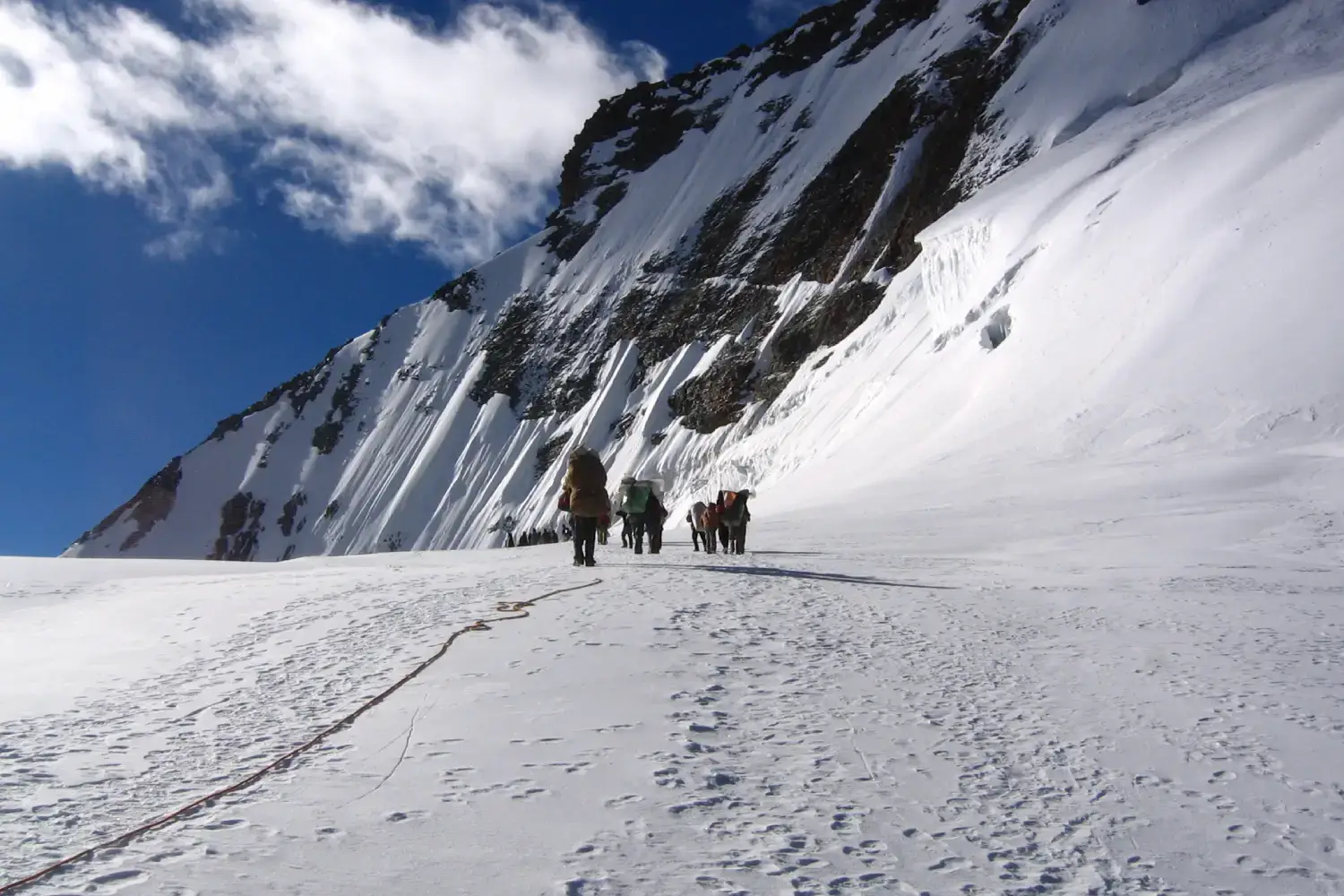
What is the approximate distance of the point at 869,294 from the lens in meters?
52.1

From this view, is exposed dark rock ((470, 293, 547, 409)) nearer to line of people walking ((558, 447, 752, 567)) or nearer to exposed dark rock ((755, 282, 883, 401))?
exposed dark rock ((755, 282, 883, 401))

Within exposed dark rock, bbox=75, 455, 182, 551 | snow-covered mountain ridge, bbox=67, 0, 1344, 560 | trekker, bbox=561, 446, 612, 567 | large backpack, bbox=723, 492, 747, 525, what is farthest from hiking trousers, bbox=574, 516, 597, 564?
exposed dark rock, bbox=75, 455, 182, 551

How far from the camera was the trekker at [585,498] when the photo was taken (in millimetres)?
11461

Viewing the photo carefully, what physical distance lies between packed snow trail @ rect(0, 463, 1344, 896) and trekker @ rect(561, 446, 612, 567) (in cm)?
341

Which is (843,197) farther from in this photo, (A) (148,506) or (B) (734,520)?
(A) (148,506)

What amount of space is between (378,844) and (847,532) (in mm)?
13008

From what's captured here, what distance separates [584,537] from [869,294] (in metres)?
42.9

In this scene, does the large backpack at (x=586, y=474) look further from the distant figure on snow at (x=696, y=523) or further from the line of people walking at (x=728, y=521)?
the distant figure on snow at (x=696, y=523)

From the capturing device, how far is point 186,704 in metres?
4.99

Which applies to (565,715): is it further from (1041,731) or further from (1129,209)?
(1129,209)

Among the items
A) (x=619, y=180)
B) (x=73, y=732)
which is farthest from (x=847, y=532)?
(x=619, y=180)

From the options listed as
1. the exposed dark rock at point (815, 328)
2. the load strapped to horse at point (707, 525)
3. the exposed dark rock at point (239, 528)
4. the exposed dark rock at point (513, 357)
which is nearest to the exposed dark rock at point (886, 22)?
the exposed dark rock at point (513, 357)

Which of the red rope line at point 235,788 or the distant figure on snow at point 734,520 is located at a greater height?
the distant figure on snow at point 734,520

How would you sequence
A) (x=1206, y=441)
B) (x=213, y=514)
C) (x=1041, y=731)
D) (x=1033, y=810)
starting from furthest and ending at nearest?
(x=213, y=514)
(x=1206, y=441)
(x=1041, y=731)
(x=1033, y=810)
